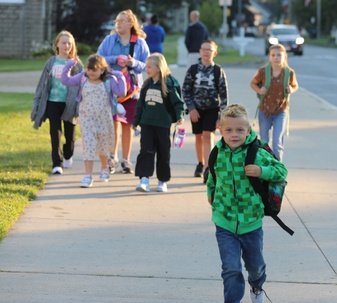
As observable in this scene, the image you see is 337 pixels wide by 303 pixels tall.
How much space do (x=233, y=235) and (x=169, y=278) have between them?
1.08m

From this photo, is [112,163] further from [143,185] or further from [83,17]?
[83,17]

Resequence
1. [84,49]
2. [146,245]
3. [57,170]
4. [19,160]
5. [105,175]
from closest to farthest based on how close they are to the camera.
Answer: [146,245]
[105,175]
[57,170]
[19,160]
[84,49]

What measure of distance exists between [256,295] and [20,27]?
3084cm

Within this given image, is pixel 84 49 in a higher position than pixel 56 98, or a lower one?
lower

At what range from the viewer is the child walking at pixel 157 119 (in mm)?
9195

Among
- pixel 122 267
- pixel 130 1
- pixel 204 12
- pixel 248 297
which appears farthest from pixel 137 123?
pixel 130 1

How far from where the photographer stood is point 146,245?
283 inches

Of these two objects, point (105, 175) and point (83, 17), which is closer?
point (105, 175)

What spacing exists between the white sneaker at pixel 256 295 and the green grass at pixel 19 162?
2.46 meters

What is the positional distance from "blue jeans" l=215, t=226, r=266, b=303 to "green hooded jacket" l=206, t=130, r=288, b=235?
5 cm

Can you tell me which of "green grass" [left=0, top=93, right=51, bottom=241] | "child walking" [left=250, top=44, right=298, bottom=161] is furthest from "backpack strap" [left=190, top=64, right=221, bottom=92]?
"green grass" [left=0, top=93, right=51, bottom=241]

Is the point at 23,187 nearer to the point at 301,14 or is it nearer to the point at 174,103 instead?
the point at 174,103

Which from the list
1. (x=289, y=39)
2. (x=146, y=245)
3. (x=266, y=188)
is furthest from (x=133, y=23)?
(x=289, y=39)

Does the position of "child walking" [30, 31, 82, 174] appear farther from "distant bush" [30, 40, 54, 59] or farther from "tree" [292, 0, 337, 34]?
"tree" [292, 0, 337, 34]
